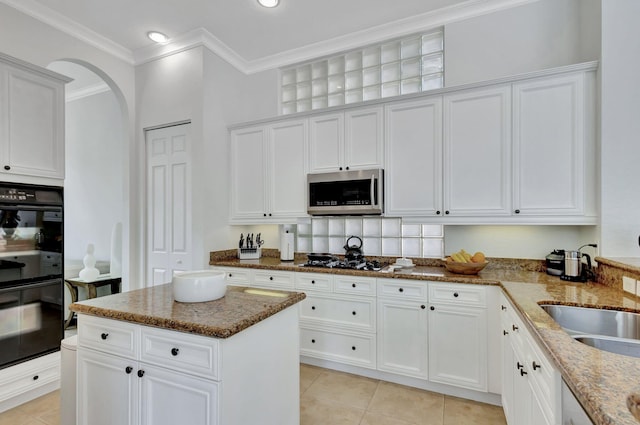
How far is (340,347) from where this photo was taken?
270 cm

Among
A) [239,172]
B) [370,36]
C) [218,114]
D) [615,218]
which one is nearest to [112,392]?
[239,172]

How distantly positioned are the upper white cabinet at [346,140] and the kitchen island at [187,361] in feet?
5.43

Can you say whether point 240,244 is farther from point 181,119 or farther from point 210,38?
point 210,38

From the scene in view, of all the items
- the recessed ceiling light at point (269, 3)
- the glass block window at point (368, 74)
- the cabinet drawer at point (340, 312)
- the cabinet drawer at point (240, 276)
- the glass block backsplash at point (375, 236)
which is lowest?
the cabinet drawer at point (340, 312)

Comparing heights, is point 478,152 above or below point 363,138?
below

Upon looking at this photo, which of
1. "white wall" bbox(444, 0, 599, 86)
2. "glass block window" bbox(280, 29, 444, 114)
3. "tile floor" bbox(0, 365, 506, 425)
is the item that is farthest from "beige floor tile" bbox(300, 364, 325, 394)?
"white wall" bbox(444, 0, 599, 86)

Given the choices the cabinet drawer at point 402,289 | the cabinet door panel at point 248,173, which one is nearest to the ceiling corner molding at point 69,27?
the cabinet door panel at point 248,173

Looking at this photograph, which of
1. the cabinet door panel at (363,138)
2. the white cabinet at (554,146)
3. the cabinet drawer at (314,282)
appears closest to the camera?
the white cabinet at (554,146)

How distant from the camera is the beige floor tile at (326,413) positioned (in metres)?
2.08

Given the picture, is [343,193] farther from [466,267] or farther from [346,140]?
[466,267]

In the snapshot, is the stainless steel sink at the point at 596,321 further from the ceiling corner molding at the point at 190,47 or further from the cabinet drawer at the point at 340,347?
the ceiling corner molding at the point at 190,47

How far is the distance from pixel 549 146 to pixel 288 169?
2265 millimetres

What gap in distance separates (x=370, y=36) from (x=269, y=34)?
104 cm

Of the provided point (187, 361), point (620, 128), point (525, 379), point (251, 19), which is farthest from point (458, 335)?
point (251, 19)
